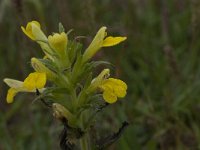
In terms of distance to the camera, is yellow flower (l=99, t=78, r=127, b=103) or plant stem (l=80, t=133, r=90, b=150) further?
plant stem (l=80, t=133, r=90, b=150)

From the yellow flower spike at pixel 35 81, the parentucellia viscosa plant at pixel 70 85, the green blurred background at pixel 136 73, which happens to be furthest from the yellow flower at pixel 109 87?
the green blurred background at pixel 136 73

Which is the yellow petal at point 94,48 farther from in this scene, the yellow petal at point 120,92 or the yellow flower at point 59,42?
the yellow petal at point 120,92

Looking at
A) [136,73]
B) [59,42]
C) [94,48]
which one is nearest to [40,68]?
[59,42]

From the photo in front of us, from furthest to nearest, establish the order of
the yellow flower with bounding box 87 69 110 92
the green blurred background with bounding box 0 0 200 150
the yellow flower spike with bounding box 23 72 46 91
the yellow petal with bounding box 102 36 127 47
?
the green blurred background with bounding box 0 0 200 150
the yellow flower with bounding box 87 69 110 92
the yellow petal with bounding box 102 36 127 47
the yellow flower spike with bounding box 23 72 46 91

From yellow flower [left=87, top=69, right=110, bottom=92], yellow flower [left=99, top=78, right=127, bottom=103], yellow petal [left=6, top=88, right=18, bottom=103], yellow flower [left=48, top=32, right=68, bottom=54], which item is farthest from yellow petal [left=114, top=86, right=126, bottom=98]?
yellow petal [left=6, top=88, right=18, bottom=103]

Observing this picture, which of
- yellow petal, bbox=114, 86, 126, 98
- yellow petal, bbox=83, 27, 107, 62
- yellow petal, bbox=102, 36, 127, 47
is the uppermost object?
yellow petal, bbox=102, 36, 127, 47

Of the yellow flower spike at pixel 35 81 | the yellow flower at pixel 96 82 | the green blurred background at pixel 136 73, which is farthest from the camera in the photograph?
the green blurred background at pixel 136 73

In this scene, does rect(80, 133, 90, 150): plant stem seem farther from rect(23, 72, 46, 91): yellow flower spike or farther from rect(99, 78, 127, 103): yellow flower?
rect(23, 72, 46, 91): yellow flower spike

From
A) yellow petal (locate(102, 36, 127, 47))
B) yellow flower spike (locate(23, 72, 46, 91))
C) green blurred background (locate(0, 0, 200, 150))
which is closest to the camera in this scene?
yellow flower spike (locate(23, 72, 46, 91))
